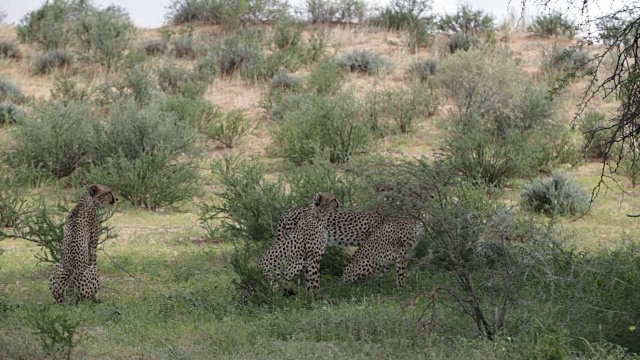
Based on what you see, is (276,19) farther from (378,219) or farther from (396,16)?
(378,219)

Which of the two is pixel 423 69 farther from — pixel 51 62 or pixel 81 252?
pixel 81 252

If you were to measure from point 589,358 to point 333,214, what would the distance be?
3.40 m

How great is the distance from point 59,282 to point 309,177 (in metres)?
3.52

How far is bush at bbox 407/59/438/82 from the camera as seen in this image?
28.8 metres

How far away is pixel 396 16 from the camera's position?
37.0 metres

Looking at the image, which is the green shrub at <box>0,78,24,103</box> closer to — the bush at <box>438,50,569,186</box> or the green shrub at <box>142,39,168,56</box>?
the green shrub at <box>142,39,168,56</box>

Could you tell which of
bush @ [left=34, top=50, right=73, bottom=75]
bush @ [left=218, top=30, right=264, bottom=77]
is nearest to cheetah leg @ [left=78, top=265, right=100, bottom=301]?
bush @ [left=218, top=30, right=264, bottom=77]

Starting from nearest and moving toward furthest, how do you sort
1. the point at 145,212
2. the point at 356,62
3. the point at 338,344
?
the point at 338,344 → the point at 145,212 → the point at 356,62

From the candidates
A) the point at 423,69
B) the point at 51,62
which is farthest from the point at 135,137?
the point at 423,69

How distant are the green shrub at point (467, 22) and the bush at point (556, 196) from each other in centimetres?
1793

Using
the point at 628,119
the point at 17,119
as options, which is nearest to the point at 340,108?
the point at 17,119

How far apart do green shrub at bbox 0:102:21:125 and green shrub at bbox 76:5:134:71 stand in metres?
6.45

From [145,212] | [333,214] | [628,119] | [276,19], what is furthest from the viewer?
[276,19]

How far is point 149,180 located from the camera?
16.2m
